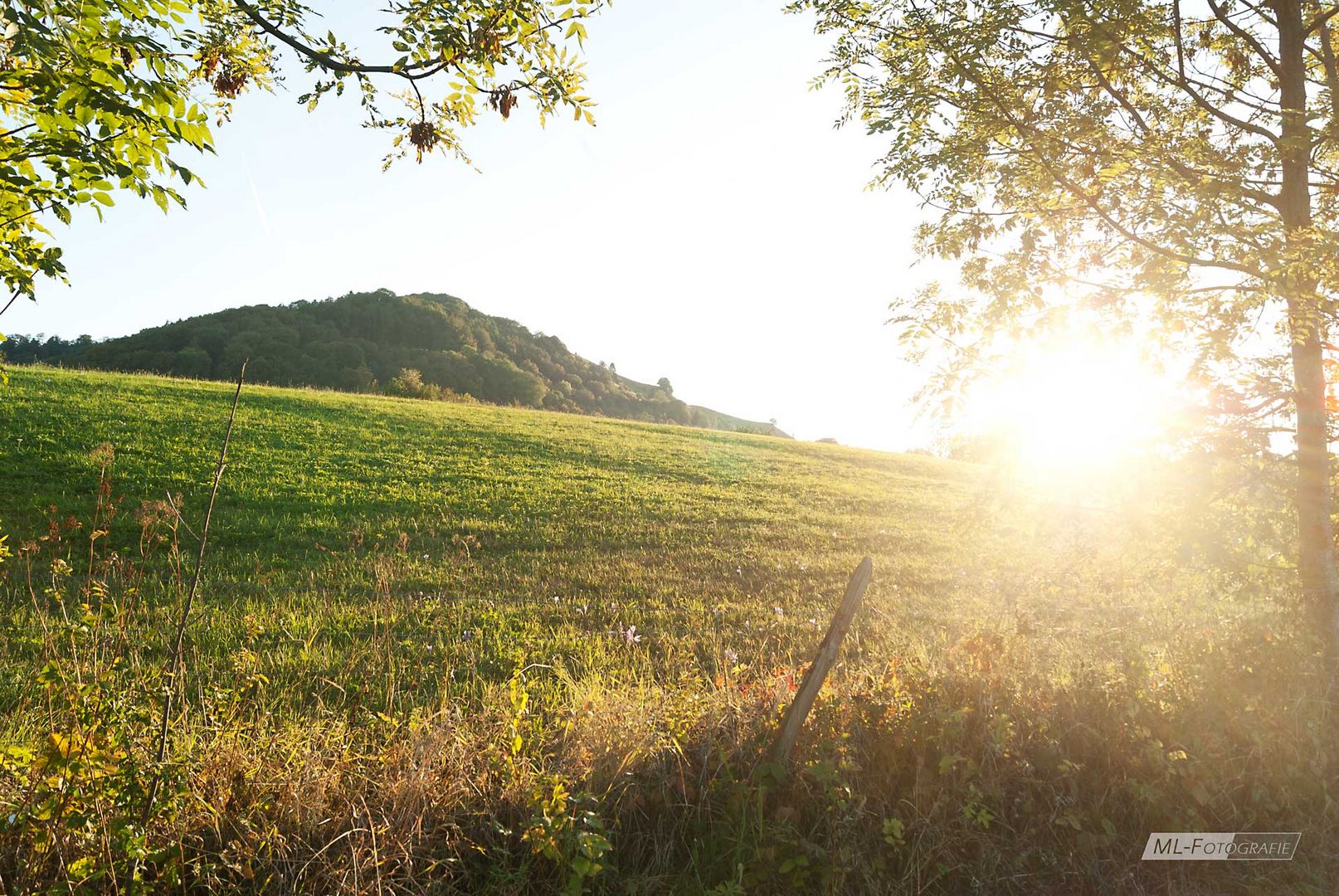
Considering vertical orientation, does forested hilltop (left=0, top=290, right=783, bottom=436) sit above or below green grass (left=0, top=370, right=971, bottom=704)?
above

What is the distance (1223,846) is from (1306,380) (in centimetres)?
475

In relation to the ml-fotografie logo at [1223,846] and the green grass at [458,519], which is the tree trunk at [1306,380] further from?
the green grass at [458,519]

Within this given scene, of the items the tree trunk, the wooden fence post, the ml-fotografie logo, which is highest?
the tree trunk

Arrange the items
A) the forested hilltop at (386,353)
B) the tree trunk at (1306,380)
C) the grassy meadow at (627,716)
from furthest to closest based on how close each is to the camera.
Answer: the forested hilltop at (386,353) < the tree trunk at (1306,380) < the grassy meadow at (627,716)

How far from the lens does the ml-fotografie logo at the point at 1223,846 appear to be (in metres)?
4.02

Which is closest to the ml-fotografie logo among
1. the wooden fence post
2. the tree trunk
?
the wooden fence post

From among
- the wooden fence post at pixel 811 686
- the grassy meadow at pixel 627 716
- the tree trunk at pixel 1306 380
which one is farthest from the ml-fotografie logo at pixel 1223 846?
the tree trunk at pixel 1306 380

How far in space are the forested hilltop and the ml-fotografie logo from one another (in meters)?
54.6

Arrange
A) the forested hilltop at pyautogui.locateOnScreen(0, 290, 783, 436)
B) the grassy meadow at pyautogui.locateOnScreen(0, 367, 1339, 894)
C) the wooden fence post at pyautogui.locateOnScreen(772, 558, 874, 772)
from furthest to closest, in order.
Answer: the forested hilltop at pyautogui.locateOnScreen(0, 290, 783, 436) → the wooden fence post at pyautogui.locateOnScreen(772, 558, 874, 772) → the grassy meadow at pyautogui.locateOnScreen(0, 367, 1339, 894)

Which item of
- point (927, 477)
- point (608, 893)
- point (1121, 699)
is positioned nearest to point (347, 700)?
point (608, 893)

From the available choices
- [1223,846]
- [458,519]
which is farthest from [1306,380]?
[458,519]

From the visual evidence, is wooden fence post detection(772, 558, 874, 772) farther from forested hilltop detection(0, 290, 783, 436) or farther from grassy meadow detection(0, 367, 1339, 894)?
forested hilltop detection(0, 290, 783, 436)

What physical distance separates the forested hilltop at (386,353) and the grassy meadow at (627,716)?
50.1 metres

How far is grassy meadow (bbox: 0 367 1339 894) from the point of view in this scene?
310 cm
